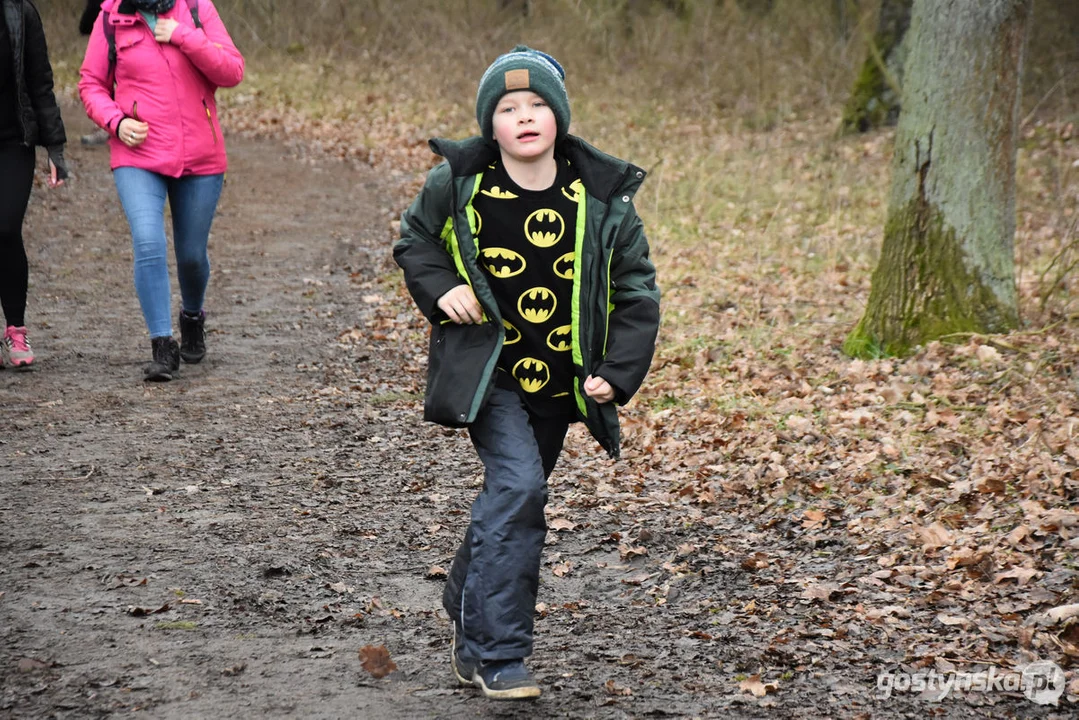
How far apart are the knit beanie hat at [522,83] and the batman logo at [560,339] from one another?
63 cm

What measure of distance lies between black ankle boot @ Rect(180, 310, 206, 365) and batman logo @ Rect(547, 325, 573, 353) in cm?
448

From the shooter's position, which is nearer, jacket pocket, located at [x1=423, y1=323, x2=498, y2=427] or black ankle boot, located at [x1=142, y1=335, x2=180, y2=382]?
jacket pocket, located at [x1=423, y1=323, x2=498, y2=427]

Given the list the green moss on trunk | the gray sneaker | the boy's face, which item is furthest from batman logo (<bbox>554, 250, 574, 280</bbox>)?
the green moss on trunk

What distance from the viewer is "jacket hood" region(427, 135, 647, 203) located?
3605 millimetres

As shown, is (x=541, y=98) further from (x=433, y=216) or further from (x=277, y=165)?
(x=277, y=165)

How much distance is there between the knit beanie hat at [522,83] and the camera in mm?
3588

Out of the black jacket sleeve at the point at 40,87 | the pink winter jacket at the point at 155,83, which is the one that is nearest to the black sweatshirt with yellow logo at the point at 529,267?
the pink winter jacket at the point at 155,83

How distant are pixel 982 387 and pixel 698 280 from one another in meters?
3.80

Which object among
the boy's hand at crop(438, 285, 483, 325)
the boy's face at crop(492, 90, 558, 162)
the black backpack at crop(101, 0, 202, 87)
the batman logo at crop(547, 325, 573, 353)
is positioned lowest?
the batman logo at crop(547, 325, 573, 353)

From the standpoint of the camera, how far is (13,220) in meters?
6.89

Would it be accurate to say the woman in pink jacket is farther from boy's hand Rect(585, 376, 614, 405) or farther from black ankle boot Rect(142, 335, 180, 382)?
boy's hand Rect(585, 376, 614, 405)

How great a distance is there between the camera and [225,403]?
22.9 ft

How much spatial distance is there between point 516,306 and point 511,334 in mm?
95

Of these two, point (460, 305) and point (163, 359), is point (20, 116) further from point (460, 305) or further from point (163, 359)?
point (460, 305)
